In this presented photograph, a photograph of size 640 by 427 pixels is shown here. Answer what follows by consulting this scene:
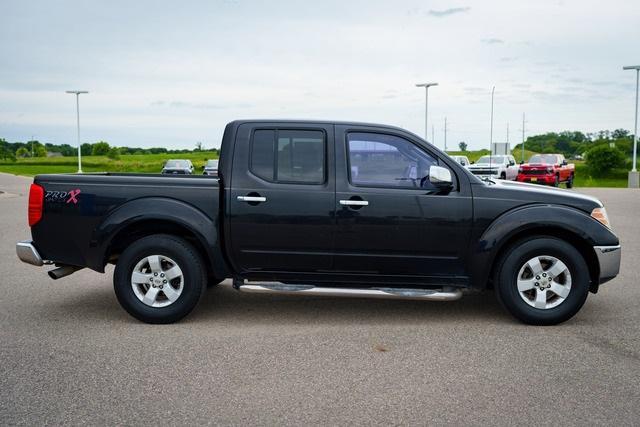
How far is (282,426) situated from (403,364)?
138 centimetres

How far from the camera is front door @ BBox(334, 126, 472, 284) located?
5824 mm

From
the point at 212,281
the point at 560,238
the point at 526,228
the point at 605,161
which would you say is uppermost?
the point at 526,228

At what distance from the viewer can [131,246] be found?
596 centimetres

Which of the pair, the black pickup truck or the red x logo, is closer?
the black pickup truck

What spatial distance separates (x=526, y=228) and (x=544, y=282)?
51 centimetres

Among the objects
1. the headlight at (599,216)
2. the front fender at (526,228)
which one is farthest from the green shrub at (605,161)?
the front fender at (526,228)

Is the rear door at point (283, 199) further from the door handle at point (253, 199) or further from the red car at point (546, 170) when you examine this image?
the red car at point (546, 170)

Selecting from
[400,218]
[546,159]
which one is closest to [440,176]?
[400,218]

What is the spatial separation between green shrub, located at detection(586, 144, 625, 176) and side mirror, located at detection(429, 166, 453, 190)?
65.1 meters

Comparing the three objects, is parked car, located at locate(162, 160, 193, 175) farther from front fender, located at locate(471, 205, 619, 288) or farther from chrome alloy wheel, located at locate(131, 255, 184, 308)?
front fender, located at locate(471, 205, 619, 288)

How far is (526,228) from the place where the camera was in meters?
5.83

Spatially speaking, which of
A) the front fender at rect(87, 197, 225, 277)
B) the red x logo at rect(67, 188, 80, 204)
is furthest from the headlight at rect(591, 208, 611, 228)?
the red x logo at rect(67, 188, 80, 204)

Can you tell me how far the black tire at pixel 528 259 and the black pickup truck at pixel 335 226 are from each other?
10 mm

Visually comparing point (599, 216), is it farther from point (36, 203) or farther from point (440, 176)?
point (36, 203)
